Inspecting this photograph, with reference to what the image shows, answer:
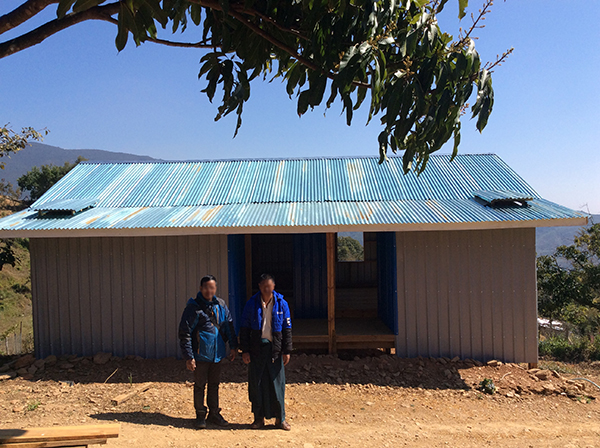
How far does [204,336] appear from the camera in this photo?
474 centimetres

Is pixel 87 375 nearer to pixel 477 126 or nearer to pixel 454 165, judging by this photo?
pixel 477 126

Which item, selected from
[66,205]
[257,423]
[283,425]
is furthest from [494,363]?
[66,205]

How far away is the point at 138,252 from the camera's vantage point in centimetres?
778

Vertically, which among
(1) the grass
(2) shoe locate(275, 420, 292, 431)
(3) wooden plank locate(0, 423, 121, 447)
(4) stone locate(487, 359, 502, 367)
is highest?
(3) wooden plank locate(0, 423, 121, 447)

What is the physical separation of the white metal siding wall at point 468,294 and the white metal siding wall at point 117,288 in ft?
10.5

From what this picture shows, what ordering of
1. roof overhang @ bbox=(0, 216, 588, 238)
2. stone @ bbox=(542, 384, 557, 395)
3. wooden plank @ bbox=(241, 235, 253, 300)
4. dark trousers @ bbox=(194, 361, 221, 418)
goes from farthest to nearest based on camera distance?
1. wooden plank @ bbox=(241, 235, 253, 300)
2. roof overhang @ bbox=(0, 216, 588, 238)
3. stone @ bbox=(542, 384, 557, 395)
4. dark trousers @ bbox=(194, 361, 221, 418)

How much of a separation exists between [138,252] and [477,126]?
20.6 feet

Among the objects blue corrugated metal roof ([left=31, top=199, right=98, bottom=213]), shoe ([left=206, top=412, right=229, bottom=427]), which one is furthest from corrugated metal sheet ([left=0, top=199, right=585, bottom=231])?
shoe ([left=206, top=412, right=229, bottom=427])

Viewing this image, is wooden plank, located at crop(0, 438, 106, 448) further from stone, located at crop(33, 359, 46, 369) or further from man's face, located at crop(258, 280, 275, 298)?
stone, located at crop(33, 359, 46, 369)

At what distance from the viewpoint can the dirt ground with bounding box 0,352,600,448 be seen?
4902 millimetres

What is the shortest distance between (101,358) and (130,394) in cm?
171

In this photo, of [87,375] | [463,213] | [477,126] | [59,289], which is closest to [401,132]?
[477,126]

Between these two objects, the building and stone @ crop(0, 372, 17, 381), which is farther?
the building

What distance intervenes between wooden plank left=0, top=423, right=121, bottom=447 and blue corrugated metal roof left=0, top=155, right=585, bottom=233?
3.46m
